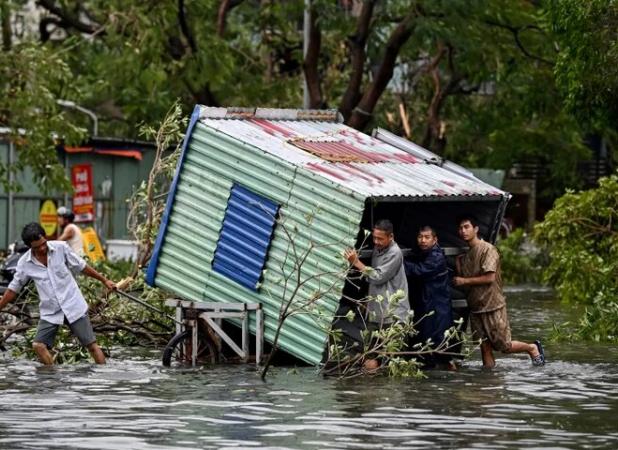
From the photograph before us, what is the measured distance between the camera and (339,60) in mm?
46562

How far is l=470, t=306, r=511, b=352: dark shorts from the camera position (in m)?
19.0

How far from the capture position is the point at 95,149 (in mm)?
39375

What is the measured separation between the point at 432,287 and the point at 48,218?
69.3ft

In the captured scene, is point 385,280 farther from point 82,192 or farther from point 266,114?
point 82,192

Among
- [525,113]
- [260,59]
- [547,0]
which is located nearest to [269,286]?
[547,0]

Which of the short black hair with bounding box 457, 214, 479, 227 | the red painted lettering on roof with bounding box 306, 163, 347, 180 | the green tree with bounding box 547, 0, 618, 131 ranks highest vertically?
the green tree with bounding box 547, 0, 618, 131

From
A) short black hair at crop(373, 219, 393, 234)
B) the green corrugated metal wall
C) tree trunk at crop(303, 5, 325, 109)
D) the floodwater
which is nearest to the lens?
the floodwater

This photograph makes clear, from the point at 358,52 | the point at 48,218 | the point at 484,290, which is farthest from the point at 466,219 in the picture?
→ the point at 48,218

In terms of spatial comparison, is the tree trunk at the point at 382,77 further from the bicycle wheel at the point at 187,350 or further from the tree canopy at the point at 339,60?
the bicycle wheel at the point at 187,350

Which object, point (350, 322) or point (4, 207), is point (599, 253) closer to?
point (350, 322)

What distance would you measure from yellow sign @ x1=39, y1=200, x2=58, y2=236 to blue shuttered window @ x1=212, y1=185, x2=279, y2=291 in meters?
20.0

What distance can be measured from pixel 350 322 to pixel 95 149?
21180 mm

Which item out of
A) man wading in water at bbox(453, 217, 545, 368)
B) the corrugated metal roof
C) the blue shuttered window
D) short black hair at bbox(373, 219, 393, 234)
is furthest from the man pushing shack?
man wading in water at bbox(453, 217, 545, 368)

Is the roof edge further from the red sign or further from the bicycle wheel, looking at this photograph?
the red sign
